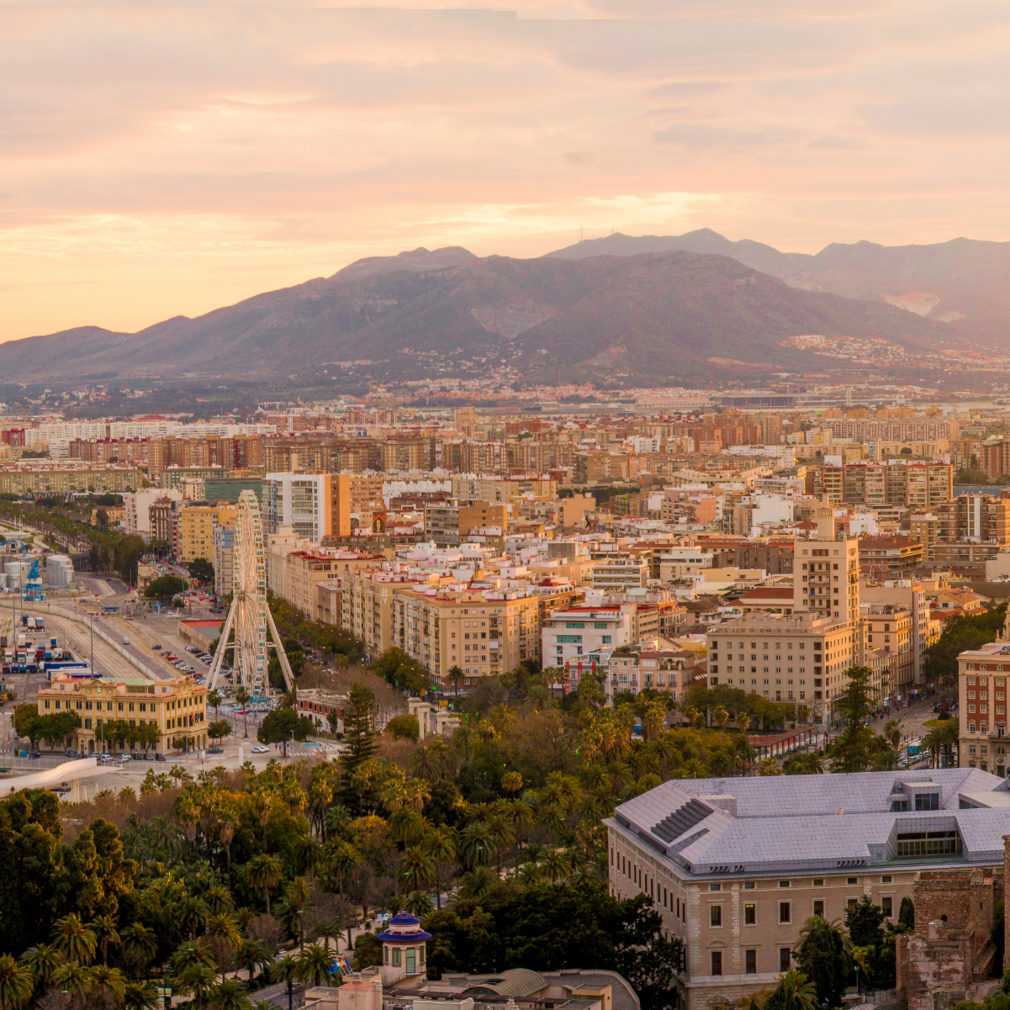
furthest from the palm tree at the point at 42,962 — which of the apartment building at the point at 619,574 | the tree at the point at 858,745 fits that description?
the apartment building at the point at 619,574

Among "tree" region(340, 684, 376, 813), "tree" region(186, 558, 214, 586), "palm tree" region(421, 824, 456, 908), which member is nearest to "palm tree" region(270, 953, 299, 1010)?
"palm tree" region(421, 824, 456, 908)

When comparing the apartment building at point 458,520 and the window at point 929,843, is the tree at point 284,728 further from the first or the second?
the apartment building at point 458,520

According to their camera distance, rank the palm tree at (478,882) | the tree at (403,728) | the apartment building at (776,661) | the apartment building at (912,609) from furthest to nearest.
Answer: the apartment building at (912,609)
the apartment building at (776,661)
the tree at (403,728)
the palm tree at (478,882)

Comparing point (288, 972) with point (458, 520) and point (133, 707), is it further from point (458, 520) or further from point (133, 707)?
point (458, 520)

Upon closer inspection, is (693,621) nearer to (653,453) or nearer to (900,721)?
(900,721)

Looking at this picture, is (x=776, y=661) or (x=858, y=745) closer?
(x=858, y=745)

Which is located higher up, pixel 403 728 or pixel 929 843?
pixel 929 843

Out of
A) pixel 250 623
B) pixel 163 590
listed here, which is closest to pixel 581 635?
pixel 250 623
